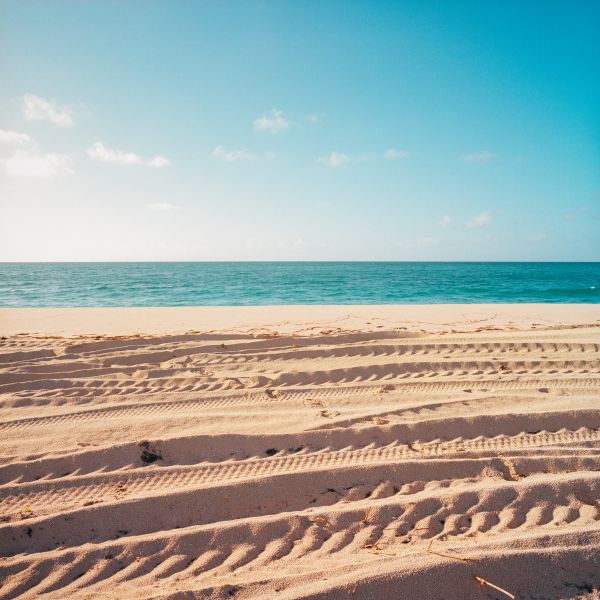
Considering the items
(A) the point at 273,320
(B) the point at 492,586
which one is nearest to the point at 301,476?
(B) the point at 492,586

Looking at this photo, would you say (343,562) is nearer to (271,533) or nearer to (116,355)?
(271,533)

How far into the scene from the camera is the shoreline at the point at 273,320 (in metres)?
8.12

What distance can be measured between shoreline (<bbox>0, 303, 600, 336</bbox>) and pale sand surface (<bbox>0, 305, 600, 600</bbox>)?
2.76 m

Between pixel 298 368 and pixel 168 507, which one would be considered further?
pixel 298 368

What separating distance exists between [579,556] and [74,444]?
11.6 feet

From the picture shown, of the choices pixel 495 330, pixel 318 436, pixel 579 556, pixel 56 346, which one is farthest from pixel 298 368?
pixel 495 330

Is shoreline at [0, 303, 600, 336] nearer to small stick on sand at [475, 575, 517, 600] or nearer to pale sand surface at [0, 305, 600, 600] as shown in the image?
pale sand surface at [0, 305, 600, 600]

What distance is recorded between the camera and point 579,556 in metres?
2.00

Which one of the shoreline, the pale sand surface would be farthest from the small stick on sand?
→ the shoreline

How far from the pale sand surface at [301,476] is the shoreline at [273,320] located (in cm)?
276

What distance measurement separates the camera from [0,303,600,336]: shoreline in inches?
320

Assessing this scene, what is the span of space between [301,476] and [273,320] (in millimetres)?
6964

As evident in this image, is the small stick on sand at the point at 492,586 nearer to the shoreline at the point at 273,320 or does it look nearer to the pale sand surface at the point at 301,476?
the pale sand surface at the point at 301,476

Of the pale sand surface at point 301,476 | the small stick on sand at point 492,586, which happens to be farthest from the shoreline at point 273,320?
the small stick on sand at point 492,586
